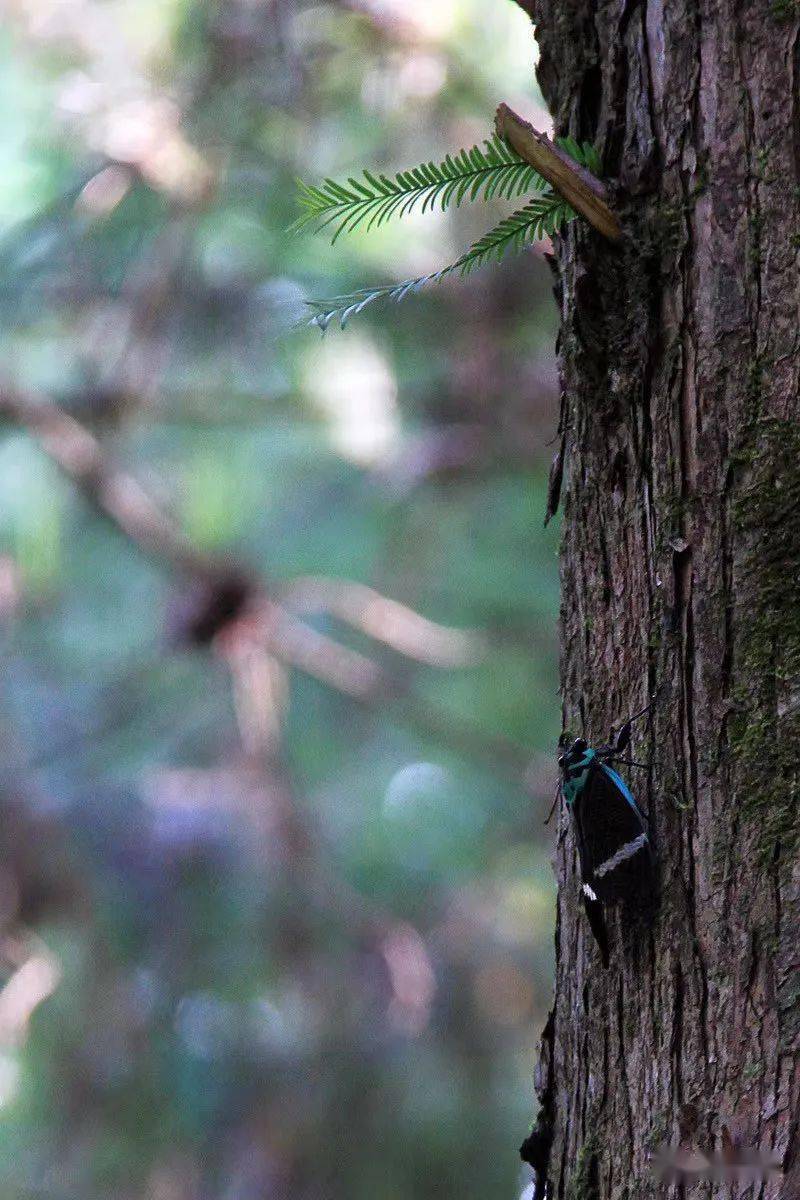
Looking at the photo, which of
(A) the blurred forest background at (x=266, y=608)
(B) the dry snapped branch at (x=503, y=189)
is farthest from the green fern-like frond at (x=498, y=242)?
(A) the blurred forest background at (x=266, y=608)

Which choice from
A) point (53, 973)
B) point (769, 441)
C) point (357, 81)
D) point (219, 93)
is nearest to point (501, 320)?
point (357, 81)

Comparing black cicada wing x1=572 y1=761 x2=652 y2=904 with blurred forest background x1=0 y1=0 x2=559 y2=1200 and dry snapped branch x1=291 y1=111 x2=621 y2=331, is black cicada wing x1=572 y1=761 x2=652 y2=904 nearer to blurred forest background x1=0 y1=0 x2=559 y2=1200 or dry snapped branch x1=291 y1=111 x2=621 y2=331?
dry snapped branch x1=291 y1=111 x2=621 y2=331

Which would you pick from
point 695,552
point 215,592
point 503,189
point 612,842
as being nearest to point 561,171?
point 503,189

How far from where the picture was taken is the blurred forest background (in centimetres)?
340

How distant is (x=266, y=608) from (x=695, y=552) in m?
2.59

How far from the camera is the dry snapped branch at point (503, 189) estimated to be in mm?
924

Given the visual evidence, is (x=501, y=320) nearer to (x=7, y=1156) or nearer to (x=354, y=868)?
(x=354, y=868)

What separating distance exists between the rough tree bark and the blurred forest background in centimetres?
222

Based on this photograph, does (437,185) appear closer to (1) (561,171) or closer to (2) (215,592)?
(1) (561,171)

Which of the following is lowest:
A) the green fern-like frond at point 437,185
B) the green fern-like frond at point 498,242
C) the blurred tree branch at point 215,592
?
the green fern-like frond at point 498,242

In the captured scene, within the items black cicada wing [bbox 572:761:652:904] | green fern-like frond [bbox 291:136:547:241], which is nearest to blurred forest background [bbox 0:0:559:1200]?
green fern-like frond [bbox 291:136:547:241]

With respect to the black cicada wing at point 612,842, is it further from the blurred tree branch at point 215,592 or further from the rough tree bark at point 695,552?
the blurred tree branch at point 215,592

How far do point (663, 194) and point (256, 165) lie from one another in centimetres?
268

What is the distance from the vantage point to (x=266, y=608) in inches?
137
